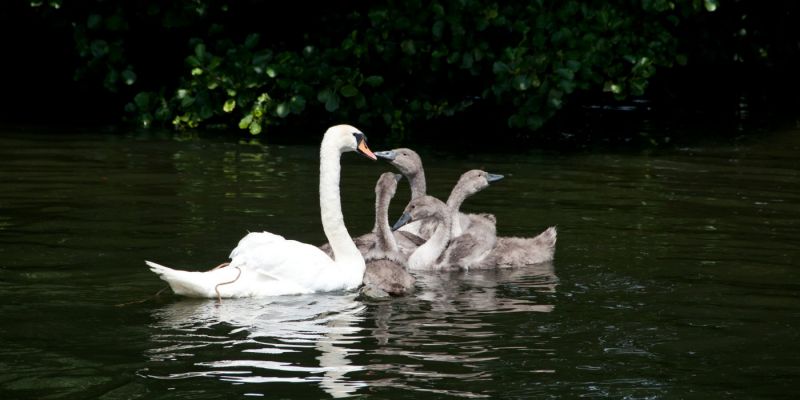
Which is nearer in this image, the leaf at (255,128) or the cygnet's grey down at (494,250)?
the cygnet's grey down at (494,250)

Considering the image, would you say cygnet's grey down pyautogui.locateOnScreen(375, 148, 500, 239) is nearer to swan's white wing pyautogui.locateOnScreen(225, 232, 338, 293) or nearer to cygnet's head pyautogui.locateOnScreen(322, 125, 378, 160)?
cygnet's head pyautogui.locateOnScreen(322, 125, 378, 160)

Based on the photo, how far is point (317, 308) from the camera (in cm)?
902

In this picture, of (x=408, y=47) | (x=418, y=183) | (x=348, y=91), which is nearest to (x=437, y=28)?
(x=408, y=47)

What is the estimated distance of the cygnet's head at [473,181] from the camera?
38.3 feet

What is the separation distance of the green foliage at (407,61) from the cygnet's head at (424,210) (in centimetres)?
590

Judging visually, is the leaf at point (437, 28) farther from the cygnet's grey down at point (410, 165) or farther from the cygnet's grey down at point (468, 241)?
the cygnet's grey down at point (468, 241)

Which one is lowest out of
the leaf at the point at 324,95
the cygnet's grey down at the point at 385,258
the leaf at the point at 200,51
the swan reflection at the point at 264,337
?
the swan reflection at the point at 264,337

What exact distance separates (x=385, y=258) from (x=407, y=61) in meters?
7.92

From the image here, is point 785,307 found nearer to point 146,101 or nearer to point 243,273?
point 243,273

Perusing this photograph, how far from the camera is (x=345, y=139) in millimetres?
10188

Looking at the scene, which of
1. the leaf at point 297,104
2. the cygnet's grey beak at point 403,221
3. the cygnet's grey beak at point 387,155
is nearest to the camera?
the cygnet's grey beak at point 403,221

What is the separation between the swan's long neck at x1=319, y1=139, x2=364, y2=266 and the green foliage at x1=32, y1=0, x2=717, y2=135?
7.18 metres

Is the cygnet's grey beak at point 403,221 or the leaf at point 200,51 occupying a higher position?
the leaf at point 200,51

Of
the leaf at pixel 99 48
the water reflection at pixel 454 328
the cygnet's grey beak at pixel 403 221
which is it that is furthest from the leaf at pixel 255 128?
the water reflection at pixel 454 328
